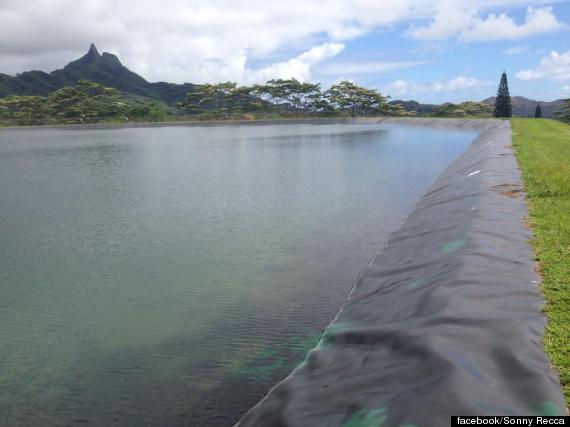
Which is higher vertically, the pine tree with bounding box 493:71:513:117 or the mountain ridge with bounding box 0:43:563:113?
the mountain ridge with bounding box 0:43:563:113

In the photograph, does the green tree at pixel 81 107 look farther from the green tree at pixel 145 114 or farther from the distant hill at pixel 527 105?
the distant hill at pixel 527 105

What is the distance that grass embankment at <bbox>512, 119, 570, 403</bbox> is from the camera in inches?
132

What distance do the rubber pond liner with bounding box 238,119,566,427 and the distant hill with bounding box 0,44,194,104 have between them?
127009 mm

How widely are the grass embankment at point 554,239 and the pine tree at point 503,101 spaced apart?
45.4 meters

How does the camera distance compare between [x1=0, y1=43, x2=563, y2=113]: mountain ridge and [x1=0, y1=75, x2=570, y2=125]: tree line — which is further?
[x1=0, y1=43, x2=563, y2=113]: mountain ridge

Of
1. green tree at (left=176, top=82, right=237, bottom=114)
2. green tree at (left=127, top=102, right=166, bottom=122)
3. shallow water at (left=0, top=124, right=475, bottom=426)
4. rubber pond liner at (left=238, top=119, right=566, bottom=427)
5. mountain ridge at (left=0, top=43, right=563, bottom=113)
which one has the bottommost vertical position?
shallow water at (left=0, top=124, right=475, bottom=426)

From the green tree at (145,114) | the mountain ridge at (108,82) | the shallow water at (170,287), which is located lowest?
Answer: the shallow water at (170,287)

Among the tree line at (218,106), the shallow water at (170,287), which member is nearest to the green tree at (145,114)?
the tree line at (218,106)

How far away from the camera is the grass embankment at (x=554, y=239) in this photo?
11.0ft

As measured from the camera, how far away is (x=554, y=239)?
5.73m

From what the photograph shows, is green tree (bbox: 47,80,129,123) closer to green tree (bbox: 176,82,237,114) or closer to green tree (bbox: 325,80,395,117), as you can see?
green tree (bbox: 176,82,237,114)

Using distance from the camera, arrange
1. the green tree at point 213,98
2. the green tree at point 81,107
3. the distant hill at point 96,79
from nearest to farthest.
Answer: the green tree at point 81,107
the green tree at point 213,98
the distant hill at point 96,79

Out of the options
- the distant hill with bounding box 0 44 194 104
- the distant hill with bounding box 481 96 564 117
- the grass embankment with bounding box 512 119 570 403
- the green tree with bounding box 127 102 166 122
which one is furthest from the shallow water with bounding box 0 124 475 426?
the distant hill with bounding box 481 96 564 117

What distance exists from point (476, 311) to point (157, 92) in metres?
149
